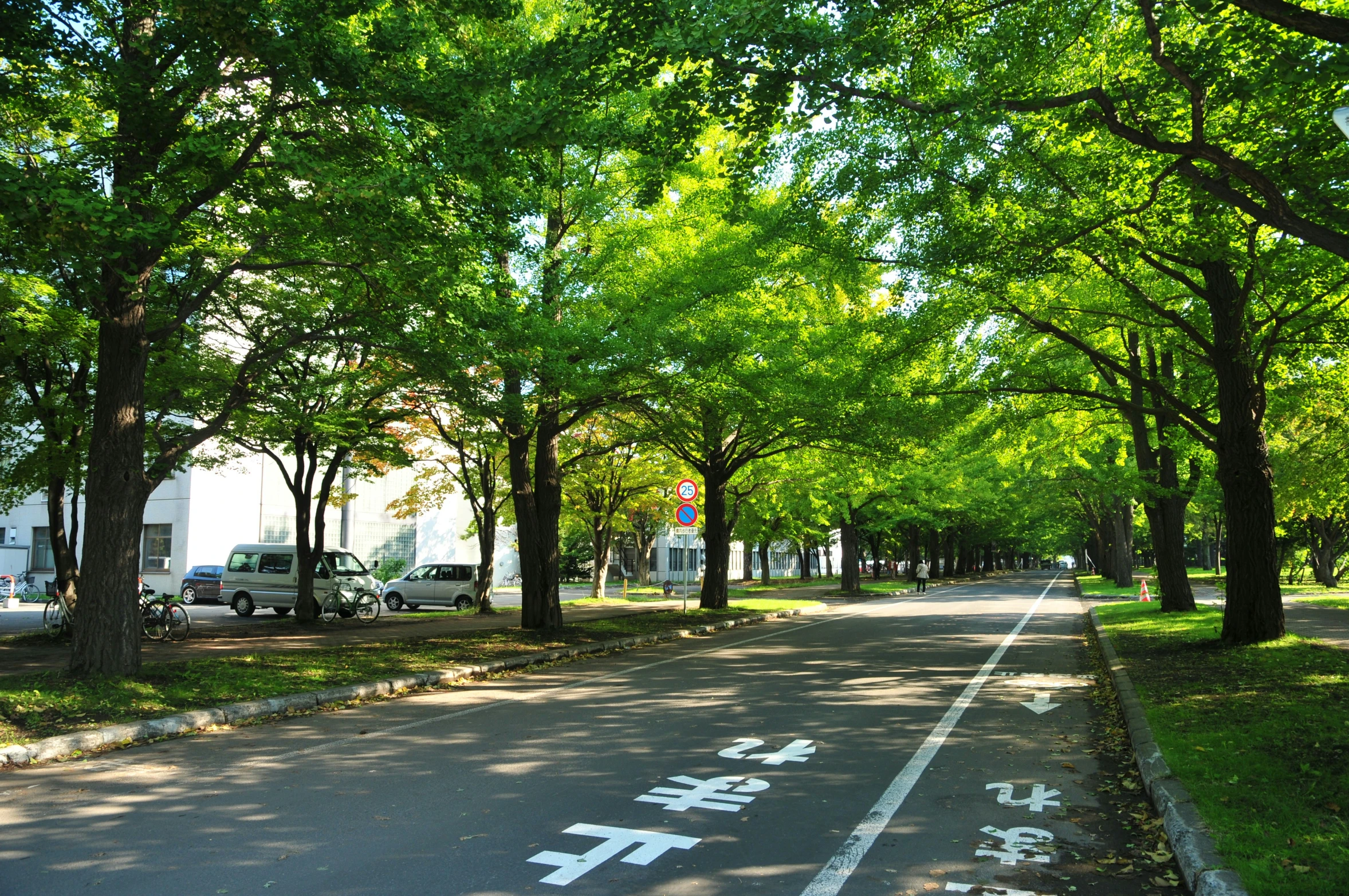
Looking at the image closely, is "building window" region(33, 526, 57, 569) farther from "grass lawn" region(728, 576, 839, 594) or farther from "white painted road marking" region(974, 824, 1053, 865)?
"white painted road marking" region(974, 824, 1053, 865)

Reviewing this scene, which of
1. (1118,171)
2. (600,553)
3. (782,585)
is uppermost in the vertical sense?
(1118,171)

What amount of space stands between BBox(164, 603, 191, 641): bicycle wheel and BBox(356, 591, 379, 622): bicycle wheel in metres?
6.04

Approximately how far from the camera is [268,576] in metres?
25.4

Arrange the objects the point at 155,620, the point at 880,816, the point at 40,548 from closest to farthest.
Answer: the point at 880,816 < the point at 155,620 < the point at 40,548

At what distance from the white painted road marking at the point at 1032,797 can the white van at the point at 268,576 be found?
21.3 metres

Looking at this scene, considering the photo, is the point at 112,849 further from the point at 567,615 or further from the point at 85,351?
the point at 567,615

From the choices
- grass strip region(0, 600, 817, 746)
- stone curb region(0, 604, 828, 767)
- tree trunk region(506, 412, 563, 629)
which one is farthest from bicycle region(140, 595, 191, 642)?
stone curb region(0, 604, 828, 767)

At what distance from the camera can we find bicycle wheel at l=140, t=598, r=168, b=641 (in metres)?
16.5

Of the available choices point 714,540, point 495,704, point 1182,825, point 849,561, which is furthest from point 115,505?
point 849,561

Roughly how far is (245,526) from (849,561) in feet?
89.3

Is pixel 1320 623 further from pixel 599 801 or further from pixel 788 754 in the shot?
pixel 599 801

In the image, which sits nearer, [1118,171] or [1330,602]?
[1118,171]

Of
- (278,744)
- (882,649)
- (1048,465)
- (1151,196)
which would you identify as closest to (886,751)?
(278,744)

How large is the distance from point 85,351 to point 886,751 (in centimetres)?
1435
